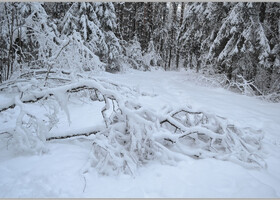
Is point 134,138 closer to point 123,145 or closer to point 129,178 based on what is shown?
point 123,145

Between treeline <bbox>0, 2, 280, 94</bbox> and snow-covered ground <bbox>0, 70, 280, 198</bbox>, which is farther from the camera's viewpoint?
treeline <bbox>0, 2, 280, 94</bbox>

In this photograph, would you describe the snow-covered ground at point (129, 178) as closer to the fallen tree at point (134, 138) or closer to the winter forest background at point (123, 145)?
the winter forest background at point (123, 145)

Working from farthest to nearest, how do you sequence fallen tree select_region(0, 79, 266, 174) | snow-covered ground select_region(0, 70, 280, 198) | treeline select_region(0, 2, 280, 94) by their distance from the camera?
treeline select_region(0, 2, 280, 94) < fallen tree select_region(0, 79, 266, 174) < snow-covered ground select_region(0, 70, 280, 198)

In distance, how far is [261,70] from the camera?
912cm

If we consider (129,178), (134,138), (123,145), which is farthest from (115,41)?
(129,178)

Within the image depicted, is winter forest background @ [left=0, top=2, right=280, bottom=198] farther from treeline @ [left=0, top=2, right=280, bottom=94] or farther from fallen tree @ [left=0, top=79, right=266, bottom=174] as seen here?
treeline @ [left=0, top=2, right=280, bottom=94]

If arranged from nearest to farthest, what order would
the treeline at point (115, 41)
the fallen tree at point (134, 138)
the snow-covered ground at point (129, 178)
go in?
the snow-covered ground at point (129, 178) → the fallen tree at point (134, 138) → the treeline at point (115, 41)

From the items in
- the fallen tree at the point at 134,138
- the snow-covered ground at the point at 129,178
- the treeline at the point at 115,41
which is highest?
the treeline at the point at 115,41

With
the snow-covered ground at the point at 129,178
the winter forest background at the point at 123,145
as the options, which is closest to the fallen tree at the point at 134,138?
the winter forest background at the point at 123,145

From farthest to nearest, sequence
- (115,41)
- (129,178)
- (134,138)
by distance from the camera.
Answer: (115,41)
(134,138)
(129,178)

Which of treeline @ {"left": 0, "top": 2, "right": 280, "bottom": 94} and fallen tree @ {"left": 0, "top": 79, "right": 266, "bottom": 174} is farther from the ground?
treeline @ {"left": 0, "top": 2, "right": 280, "bottom": 94}

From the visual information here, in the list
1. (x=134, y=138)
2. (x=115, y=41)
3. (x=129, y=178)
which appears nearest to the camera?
(x=129, y=178)

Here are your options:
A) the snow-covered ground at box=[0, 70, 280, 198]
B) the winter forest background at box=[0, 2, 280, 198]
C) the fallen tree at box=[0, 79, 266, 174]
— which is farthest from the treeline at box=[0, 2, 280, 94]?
the snow-covered ground at box=[0, 70, 280, 198]

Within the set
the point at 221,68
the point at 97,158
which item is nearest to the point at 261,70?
the point at 221,68
